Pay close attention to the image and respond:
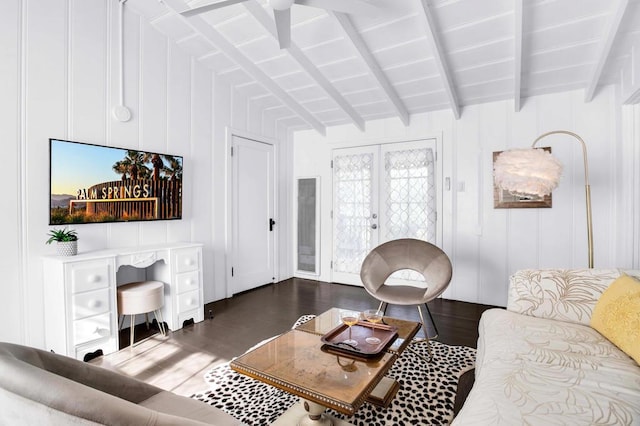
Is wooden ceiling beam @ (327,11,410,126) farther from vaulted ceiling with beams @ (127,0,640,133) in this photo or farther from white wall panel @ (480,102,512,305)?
white wall panel @ (480,102,512,305)

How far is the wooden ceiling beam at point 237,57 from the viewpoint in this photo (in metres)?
3.21

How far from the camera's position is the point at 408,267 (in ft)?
11.4

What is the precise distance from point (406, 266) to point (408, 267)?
0.03 metres

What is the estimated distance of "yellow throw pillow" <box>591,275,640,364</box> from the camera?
67.2 inches

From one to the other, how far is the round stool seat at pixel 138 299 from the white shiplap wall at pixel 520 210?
11.6ft

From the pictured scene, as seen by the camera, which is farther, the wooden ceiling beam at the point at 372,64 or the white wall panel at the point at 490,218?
the white wall panel at the point at 490,218

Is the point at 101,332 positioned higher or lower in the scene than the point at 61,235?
lower

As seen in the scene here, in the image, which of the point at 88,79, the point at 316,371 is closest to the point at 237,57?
the point at 88,79

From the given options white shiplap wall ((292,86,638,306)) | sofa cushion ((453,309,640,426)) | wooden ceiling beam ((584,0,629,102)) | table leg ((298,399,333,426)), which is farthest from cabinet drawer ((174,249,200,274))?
wooden ceiling beam ((584,0,629,102))

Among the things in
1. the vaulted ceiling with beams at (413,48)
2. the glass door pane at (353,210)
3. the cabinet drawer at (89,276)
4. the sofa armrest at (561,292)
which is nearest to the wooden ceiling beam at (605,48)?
the vaulted ceiling with beams at (413,48)

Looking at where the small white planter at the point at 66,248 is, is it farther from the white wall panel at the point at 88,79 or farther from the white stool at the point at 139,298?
the white stool at the point at 139,298

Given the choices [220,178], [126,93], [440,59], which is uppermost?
[440,59]

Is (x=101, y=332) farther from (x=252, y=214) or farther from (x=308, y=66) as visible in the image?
(x=308, y=66)

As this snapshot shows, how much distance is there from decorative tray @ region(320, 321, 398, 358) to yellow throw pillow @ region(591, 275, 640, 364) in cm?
120
